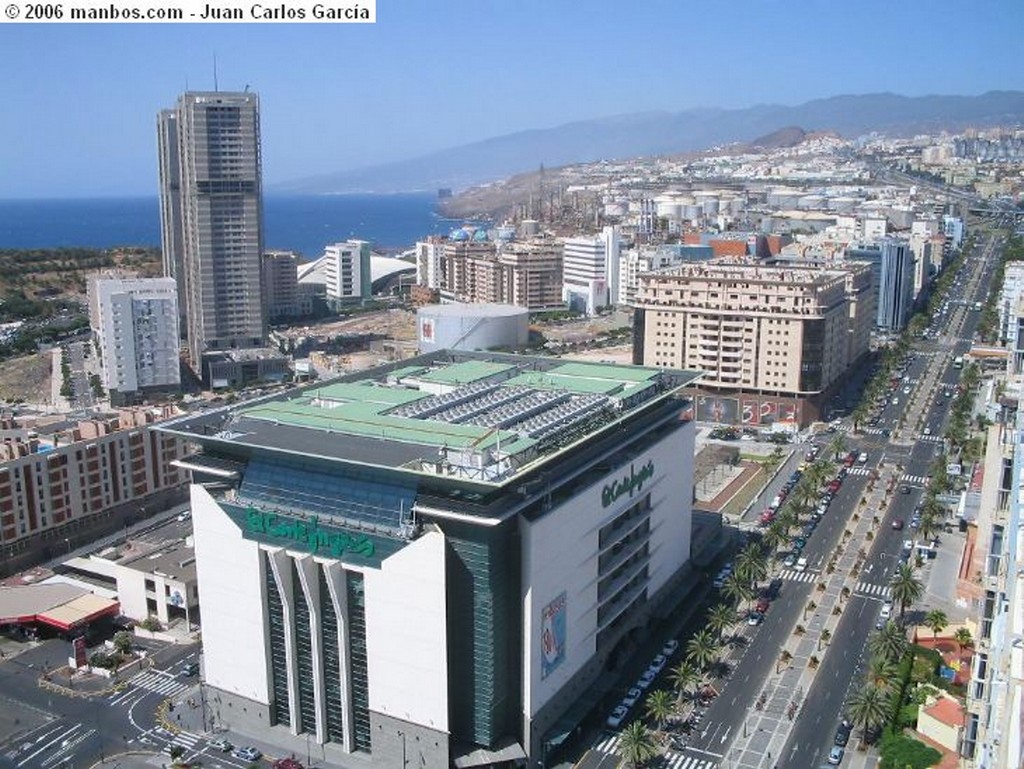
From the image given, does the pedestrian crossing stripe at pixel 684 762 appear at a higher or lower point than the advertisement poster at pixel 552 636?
lower

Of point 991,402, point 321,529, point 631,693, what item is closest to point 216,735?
point 321,529

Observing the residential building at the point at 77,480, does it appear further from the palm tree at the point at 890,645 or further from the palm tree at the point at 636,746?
the palm tree at the point at 890,645

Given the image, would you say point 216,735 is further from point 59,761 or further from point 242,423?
point 242,423

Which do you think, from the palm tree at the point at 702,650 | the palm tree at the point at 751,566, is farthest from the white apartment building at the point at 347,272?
the palm tree at the point at 702,650

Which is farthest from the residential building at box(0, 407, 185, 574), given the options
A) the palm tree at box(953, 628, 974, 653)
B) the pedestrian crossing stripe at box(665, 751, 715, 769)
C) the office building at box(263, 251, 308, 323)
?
the office building at box(263, 251, 308, 323)

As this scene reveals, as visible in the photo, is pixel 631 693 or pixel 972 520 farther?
pixel 972 520
